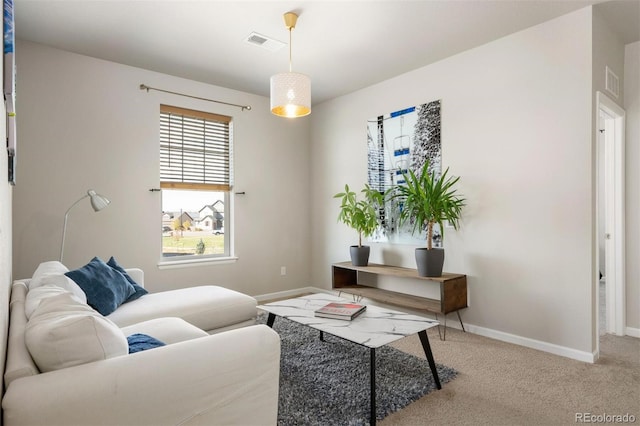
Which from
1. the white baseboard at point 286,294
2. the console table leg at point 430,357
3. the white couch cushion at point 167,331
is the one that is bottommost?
the white baseboard at point 286,294

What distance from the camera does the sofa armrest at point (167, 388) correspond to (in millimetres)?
1032

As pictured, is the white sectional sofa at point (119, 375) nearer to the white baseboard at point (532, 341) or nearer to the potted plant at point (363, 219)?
the white baseboard at point (532, 341)

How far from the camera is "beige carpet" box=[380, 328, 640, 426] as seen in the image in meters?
2.00

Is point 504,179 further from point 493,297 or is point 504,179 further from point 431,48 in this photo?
point 431,48

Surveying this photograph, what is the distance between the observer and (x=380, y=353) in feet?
9.27

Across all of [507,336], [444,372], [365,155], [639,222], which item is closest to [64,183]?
[365,155]

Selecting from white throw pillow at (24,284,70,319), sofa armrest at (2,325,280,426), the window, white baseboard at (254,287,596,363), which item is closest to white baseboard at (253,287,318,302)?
the window

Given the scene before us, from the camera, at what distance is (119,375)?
1156 mm

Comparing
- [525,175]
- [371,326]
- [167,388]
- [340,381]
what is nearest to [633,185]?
[525,175]

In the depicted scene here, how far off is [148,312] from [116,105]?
2268 millimetres

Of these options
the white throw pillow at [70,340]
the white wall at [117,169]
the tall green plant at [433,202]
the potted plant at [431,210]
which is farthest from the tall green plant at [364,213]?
the white throw pillow at [70,340]

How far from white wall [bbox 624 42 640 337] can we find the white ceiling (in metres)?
0.33

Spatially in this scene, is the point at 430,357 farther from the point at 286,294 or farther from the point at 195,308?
the point at 286,294

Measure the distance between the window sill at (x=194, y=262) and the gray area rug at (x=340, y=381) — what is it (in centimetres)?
162
